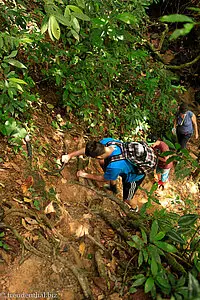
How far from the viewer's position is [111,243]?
2787 mm

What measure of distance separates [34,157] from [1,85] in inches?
48.6

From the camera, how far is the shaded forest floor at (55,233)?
2297 mm

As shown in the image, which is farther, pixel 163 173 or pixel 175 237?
pixel 163 173

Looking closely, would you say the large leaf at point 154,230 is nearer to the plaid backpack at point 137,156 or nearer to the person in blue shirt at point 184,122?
the plaid backpack at point 137,156

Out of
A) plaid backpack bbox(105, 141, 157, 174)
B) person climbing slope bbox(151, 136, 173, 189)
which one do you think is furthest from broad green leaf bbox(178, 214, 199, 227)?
person climbing slope bbox(151, 136, 173, 189)

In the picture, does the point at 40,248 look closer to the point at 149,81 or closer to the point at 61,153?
the point at 61,153

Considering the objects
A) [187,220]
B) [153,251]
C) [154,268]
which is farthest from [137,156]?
[154,268]

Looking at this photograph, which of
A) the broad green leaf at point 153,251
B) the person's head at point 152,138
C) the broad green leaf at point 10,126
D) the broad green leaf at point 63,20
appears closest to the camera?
the broad green leaf at point 63,20

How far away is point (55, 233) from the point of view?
8.98 feet

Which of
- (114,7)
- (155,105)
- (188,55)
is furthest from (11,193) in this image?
(188,55)

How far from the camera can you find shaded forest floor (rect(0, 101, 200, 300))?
230 cm

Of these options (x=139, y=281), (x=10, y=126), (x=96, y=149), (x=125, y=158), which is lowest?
(x=139, y=281)

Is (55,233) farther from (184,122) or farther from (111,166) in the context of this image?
(184,122)

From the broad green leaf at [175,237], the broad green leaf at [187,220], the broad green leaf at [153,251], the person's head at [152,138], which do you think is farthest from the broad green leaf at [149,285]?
the person's head at [152,138]
